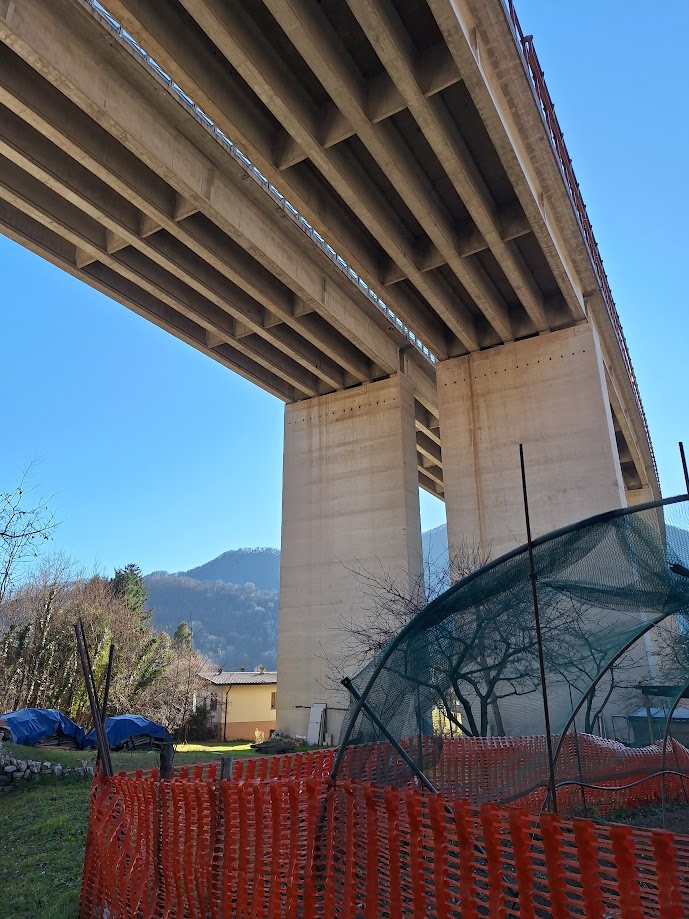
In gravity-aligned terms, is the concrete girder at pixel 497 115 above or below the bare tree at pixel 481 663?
above

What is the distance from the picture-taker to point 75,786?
1270 centimetres

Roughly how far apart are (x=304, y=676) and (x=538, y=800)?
17340mm

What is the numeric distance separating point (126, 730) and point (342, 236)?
1715 cm

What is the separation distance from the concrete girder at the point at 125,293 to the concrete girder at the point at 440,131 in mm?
11385

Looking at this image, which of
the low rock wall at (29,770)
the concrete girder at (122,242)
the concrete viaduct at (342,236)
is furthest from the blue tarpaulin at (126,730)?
the concrete girder at (122,242)

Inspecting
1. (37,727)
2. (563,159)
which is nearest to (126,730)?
(37,727)

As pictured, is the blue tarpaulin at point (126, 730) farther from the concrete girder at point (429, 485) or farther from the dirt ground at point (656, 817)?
the concrete girder at point (429, 485)

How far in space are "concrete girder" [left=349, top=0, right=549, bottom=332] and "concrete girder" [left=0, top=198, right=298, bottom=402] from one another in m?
11.4

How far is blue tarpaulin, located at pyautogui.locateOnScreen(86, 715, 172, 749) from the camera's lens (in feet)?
64.6

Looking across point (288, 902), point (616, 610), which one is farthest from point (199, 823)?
point (616, 610)

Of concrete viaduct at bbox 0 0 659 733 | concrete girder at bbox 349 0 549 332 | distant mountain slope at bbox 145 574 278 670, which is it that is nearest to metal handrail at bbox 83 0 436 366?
concrete viaduct at bbox 0 0 659 733

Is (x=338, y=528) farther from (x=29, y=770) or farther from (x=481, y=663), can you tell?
(x=481, y=663)

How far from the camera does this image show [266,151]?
15.0m

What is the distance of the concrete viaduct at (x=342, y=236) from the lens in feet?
41.7
